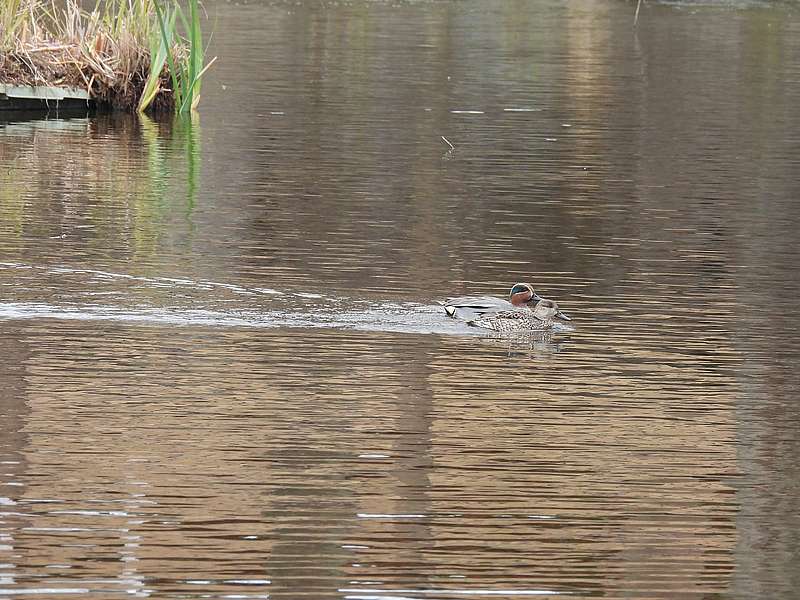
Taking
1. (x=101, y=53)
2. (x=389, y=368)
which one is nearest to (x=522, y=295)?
(x=389, y=368)

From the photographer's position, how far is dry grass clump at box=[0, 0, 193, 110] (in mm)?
23953

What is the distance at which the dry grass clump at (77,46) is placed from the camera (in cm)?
→ 2395

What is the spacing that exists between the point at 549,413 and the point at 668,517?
1750 millimetres

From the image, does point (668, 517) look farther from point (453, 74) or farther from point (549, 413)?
point (453, 74)

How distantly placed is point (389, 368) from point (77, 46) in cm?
1561

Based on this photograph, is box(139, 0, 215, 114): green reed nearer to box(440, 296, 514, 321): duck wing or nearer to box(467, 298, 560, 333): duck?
box(440, 296, 514, 321): duck wing

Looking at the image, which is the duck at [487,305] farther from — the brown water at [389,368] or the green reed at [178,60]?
the green reed at [178,60]

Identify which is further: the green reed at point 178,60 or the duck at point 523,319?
the green reed at point 178,60

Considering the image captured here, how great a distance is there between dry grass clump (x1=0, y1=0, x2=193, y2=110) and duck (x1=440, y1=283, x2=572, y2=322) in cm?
1336

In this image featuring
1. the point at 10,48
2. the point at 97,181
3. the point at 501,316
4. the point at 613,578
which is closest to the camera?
the point at 613,578

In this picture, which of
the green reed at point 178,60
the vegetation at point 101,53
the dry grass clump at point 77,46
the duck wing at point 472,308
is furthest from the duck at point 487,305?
the dry grass clump at point 77,46

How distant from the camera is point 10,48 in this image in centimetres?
2388

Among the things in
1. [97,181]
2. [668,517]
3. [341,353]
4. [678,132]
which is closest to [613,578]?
[668,517]

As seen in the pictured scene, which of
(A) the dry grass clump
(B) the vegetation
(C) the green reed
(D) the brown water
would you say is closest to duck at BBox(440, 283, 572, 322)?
(D) the brown water
